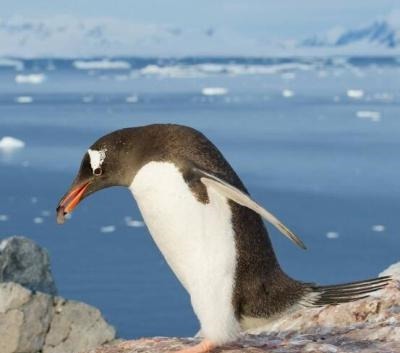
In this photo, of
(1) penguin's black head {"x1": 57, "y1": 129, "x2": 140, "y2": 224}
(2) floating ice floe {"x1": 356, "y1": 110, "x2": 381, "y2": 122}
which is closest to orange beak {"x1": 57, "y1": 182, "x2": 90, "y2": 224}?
(1) penguin's black head {"x1": 57, "y1": 129, "x2": 140, "y2": 224}

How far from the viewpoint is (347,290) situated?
3205 millimetres

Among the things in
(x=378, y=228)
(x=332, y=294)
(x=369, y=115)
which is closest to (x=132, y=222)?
(x=378, y=228)

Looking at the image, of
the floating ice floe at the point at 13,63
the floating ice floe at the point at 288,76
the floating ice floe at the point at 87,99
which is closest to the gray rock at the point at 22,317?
the floating ice floe at the point at 87,99

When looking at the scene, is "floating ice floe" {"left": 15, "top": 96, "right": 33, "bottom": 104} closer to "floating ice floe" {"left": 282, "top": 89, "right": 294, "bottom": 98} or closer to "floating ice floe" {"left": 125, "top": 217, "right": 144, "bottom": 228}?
"floating ice floe" {"left": 282, "top": 89, "right": 294, "bottom": 98}

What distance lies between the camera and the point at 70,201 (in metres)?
3.11

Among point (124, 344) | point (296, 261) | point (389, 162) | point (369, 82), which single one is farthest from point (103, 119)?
point (124, 344)

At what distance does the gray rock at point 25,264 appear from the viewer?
6.48 m

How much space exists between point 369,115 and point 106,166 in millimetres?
22287

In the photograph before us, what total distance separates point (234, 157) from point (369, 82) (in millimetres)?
22262

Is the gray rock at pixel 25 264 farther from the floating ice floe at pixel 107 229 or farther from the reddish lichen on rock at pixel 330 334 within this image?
the floating ice floe at pixel 107 229

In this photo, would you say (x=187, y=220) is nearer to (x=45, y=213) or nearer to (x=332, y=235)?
(x=332, y=235)

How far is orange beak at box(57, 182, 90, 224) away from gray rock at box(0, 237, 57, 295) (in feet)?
11.3

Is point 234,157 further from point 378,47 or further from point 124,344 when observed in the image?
point 378,47

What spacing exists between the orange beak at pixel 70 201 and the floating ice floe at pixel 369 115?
21.2m
